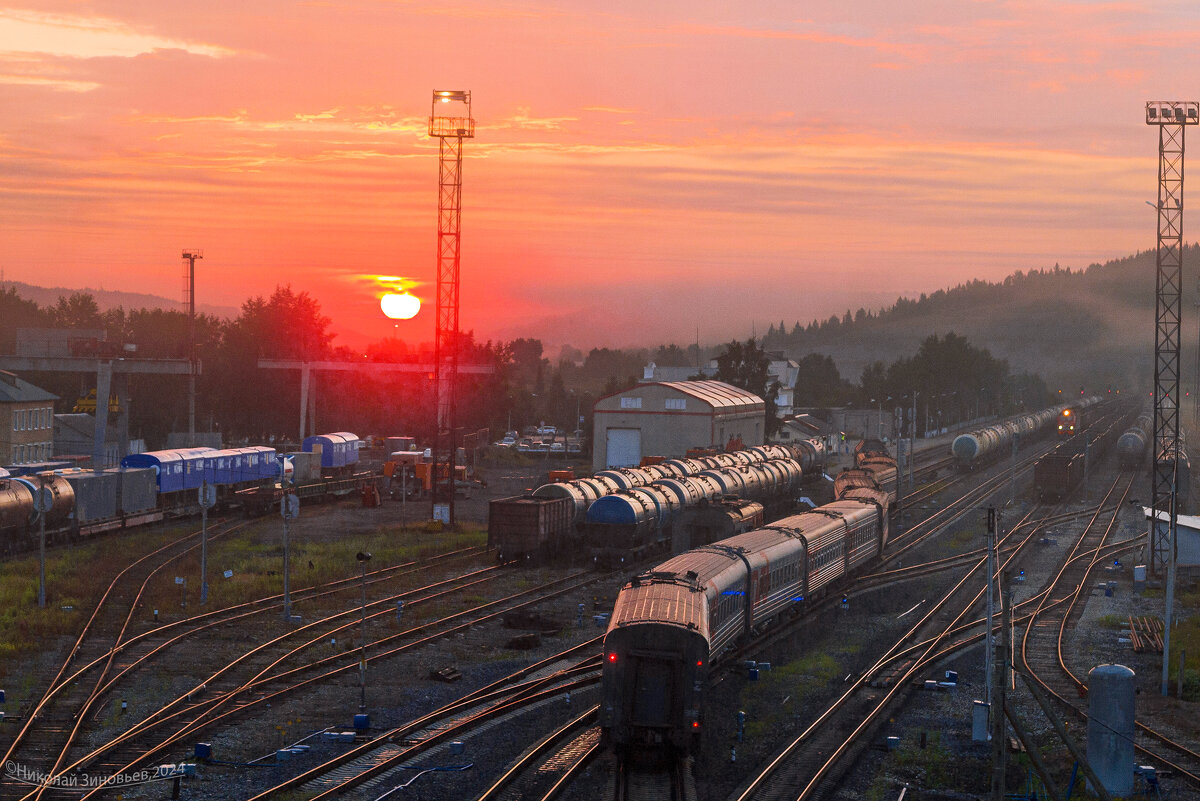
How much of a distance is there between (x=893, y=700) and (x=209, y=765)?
14991 millimetres

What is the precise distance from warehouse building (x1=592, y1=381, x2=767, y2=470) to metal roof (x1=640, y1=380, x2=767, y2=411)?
0.15 m

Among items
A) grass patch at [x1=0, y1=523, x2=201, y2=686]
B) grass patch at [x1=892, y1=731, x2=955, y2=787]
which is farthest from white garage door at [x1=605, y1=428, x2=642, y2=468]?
grass patch at [x1=892, y1=731, x2=955, y2=787]

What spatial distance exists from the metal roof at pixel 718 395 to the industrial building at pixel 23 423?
46.1m

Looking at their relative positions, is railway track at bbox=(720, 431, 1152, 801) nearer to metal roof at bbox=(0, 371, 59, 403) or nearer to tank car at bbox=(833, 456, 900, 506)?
tank car at bbox=(833, 456, 900, 506)

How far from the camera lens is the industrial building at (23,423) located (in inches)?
3243

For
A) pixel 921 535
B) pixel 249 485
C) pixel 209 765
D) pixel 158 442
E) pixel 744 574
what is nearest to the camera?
pixel 209 765

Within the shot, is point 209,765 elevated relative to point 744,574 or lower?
lower

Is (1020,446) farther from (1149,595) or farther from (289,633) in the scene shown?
(289,633)

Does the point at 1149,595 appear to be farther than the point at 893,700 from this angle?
Yes

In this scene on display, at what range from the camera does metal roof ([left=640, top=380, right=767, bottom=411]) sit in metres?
86.8

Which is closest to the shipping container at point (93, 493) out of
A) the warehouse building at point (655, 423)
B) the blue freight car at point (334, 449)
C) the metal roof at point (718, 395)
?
the blue freight car at point (334, 449)

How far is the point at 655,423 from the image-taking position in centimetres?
8594

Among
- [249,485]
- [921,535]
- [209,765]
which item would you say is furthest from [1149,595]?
[249,485]

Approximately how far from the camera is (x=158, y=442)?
11794 centimetres
